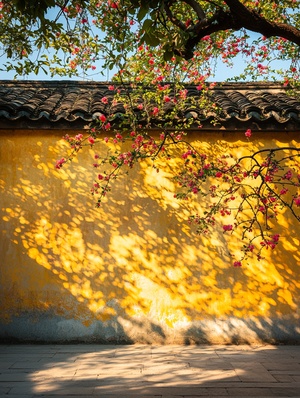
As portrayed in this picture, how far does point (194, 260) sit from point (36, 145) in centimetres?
276

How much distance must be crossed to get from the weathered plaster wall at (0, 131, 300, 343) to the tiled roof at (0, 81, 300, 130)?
0.83 ft

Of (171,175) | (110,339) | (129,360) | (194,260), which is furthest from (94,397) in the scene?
(171,175)

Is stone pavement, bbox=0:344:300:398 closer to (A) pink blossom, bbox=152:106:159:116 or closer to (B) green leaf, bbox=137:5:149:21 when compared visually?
(A) pink blossom, bbox=152:106:159:116

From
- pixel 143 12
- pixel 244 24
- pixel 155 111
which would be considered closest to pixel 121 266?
pixel 155 111

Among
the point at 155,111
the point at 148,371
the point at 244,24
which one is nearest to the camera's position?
the point at 244,24

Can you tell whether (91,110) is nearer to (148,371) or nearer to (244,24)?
(244,24)

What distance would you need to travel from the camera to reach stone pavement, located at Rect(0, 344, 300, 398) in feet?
15.1

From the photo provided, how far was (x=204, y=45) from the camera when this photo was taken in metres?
7.24

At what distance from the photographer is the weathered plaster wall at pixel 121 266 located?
6.97 metres

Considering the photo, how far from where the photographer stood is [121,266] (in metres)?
7.11

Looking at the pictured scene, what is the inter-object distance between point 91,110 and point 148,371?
144 inches

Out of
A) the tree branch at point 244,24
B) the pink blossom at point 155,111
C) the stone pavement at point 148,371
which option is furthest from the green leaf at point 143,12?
the stone pavement at point 148,371

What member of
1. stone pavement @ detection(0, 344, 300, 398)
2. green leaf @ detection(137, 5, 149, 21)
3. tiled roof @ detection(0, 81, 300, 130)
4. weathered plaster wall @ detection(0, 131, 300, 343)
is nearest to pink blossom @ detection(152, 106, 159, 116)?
tiled roof @ detection(0, 81, 300, 130)

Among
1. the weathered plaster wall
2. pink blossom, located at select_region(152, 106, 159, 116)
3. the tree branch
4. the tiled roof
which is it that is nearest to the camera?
the tree branch
